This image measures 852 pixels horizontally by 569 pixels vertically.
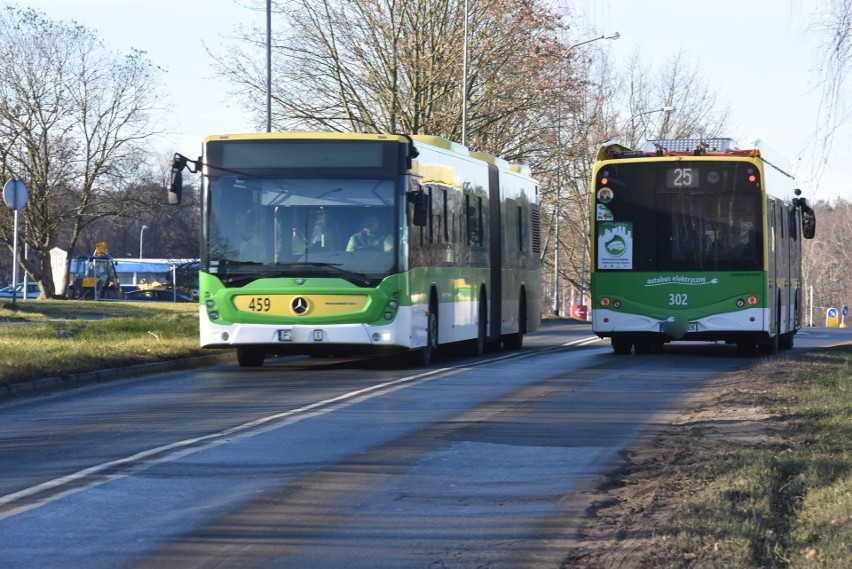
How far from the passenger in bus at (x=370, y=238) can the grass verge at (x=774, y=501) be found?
7.07 m

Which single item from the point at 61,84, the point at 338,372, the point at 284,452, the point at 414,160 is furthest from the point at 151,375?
the point at 61,84

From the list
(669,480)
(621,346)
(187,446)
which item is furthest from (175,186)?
(669,480)

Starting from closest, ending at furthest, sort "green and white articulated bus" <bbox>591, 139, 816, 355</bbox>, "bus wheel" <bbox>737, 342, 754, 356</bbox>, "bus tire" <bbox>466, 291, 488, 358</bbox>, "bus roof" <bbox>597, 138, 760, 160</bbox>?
"green and white articulated bus" <bbox>591, 139, 816, 355</bbox>
"bus roof" <bbox>597, 138, 760, 160</bbox>
"bus tire" <bbox>466, 291, 488, 358</bbox>
"bus wheel" <bbox>737, 342, 754, 356</bbox>

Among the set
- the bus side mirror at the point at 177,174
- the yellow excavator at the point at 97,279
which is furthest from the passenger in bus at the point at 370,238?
the yellow excavator at the point at 97,279

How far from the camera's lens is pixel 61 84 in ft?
166

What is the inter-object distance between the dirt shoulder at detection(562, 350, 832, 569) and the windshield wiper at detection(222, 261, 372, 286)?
5084mm

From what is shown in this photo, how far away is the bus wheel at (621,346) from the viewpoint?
81.2ft

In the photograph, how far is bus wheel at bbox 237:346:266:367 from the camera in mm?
20422

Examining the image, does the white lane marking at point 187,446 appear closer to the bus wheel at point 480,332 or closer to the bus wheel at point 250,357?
the bus wheel at point 250,357

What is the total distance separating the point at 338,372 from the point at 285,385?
2502mm

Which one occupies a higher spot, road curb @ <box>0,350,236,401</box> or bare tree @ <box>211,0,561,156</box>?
bare tree @ <box>211,0,561,156</box>

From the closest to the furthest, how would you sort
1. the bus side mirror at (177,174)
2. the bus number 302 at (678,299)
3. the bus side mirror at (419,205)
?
the bus side mirror at (177,174), the bus side mirror at (419,205), the bus number 302 at (678,299)

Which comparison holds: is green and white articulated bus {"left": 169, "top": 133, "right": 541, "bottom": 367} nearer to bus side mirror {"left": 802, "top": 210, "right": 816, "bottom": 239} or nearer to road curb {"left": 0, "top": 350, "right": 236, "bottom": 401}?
road curb {"left": 0, "top": 350, "right": 236, "bottom": 401}

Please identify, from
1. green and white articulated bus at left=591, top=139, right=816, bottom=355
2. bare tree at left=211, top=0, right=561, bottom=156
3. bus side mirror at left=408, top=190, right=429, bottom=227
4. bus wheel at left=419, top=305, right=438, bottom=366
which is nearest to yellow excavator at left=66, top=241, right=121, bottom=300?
bare tree at left=211, top=0, right=561, bottom=156
